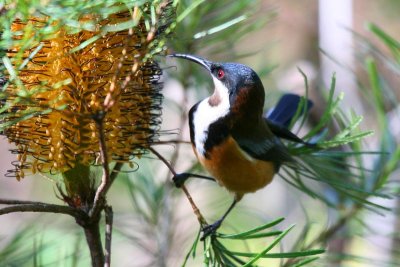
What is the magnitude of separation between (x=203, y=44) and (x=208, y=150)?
17 centimetres

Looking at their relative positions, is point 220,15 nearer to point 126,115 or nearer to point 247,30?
point 247,30

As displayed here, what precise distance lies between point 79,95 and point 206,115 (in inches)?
16.2

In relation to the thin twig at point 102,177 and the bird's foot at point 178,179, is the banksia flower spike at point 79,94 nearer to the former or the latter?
the thin twig at point 102,177

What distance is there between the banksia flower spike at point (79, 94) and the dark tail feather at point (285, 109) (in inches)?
14.7

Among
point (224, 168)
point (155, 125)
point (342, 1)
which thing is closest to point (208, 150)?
point (224, 168)

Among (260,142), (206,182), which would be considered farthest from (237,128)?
(206,182)

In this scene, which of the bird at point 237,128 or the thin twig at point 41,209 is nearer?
the thin twig at point 41,209

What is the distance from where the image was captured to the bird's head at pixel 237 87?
3.51 ft

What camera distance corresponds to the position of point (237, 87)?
109 centimetres

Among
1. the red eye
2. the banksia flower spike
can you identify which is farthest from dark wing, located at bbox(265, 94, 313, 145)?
the banksia flower spike

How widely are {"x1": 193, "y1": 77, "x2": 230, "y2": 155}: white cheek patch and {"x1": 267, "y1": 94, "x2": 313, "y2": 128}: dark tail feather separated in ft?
0.31

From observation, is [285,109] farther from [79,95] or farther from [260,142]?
[79,95]

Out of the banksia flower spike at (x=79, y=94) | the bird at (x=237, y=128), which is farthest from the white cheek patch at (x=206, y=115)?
the banksia flower spike at (x=79, y=94)

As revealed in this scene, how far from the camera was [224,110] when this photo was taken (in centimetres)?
113
